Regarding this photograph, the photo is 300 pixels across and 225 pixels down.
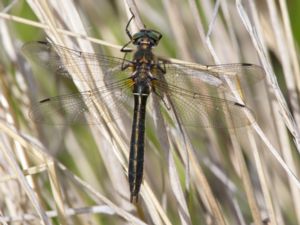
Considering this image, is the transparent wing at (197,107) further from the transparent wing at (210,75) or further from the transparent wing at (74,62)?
the transparent wing at (74,62)

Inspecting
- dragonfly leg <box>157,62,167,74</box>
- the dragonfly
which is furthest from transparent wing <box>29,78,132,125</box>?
dragonfly leg <box>157,62,167,74</box>

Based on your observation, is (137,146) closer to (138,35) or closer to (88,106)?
(88,106)

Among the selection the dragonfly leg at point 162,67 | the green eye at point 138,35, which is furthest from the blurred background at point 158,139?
the dragonfly leg at point 162,67

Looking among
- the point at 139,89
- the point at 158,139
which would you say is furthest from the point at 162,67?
the point at 158,139

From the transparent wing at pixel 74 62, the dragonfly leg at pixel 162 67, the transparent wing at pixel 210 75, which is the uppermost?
the transparent wing at pixel 74 62

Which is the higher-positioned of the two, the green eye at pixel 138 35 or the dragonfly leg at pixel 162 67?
the green eye at pixel 138 35
